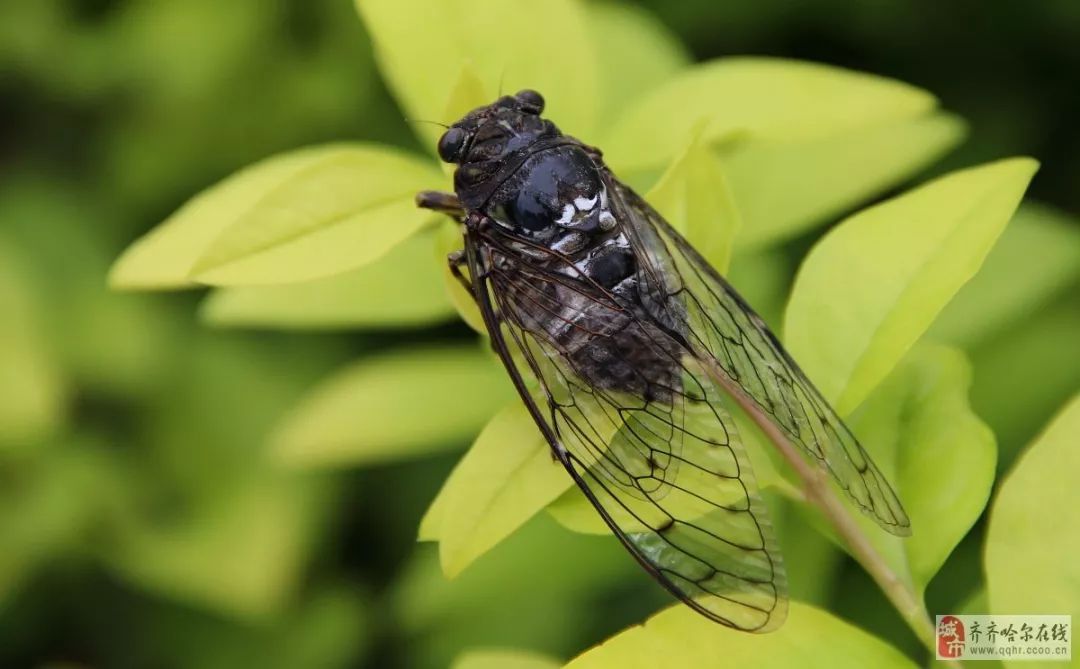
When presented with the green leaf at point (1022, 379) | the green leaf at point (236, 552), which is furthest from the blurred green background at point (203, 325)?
the green leaf at point (1022, 379)

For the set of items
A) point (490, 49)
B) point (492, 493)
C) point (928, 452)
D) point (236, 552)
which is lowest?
point (236, 552)

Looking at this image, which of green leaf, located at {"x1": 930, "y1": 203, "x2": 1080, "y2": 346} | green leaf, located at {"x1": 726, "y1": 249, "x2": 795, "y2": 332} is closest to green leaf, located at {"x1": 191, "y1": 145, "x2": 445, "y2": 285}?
green leaf, located at {"x1": 726, "y1": 249, "x2": 795, "y2": 332}

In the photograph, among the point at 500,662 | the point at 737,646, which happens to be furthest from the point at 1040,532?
the point at 500,662

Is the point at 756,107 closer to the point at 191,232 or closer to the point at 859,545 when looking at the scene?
the point at 859,545

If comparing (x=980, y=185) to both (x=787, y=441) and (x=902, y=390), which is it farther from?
(x=787, y=441)

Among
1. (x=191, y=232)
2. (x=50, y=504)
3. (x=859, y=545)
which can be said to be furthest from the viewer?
(x=50, y=504)

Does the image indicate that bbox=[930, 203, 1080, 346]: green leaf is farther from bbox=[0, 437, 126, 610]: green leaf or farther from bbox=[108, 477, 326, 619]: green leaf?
bbox=[0, 437, 126, 610]: green leaf

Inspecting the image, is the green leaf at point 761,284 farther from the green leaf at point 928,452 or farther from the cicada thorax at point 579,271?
the green leaf at point 928,452
